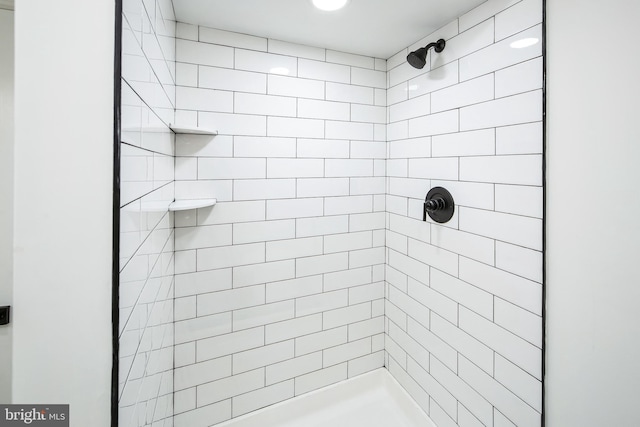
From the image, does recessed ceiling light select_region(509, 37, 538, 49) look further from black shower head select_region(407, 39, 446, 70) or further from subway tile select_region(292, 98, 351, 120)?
subway tile select_region(292, 98, 351, 120)

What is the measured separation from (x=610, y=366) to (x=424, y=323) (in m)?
0.74

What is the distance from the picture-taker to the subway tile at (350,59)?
152 centimetres

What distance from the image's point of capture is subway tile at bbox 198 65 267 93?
1280mm

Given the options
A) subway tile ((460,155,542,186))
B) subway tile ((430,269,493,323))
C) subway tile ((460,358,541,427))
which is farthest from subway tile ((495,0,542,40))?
subway tile ((460,358,541,427))

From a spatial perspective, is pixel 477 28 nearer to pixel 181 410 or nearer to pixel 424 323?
pixel 424 323

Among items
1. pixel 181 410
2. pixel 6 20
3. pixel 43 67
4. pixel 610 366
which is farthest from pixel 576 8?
pixel 181 410

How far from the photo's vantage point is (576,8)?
2.67 feet

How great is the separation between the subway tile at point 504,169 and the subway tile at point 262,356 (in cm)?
123

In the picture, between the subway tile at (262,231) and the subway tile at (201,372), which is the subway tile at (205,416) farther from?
the subway tile at (262,231)

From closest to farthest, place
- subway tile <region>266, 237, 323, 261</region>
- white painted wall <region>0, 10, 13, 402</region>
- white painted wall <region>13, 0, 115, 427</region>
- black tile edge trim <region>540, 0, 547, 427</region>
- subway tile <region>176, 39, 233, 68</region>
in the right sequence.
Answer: white painted wall <region>13, 0, 115, 427</region> < white painted wall <region>0, 10, 13, 402</region> < black tile edge trim <region>540, 0, 547, 427</region> < subway tile <region>176, 39, 233, 68</region> < subway tile <region>266, 237, 323, 261</region>

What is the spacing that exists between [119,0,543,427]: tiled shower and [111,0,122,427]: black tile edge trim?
16 cm

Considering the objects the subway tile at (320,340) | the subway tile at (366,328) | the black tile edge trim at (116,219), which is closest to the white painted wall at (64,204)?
the black tile edge trim at (116,219)

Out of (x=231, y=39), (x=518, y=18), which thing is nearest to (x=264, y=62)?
(x=231, y=39)

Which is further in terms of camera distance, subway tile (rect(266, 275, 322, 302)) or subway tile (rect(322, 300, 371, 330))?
subway tile (rect(322, 300, 371, 330))
